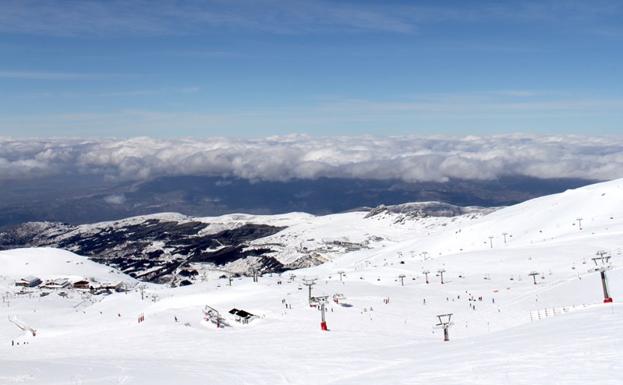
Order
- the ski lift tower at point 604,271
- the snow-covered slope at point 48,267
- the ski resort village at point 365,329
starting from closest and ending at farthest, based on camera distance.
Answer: the ski resort village at point 365,329, the ski lift tower at point 604,271, the snow-covered slope at point 48,267

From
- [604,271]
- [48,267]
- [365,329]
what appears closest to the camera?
[604,271]

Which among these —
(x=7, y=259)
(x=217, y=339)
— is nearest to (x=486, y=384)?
(x=217, y=339)

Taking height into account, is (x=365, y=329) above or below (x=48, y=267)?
below

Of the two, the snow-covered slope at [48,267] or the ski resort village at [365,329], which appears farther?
the snow-covered slope at [48,267]

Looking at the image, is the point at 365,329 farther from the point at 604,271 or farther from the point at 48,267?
the point at 48,267

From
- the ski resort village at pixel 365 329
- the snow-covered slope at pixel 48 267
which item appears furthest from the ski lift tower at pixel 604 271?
the snow-covered slope at pixel 48 267

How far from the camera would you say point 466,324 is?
53.9 meters

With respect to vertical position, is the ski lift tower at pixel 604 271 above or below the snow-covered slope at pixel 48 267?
below

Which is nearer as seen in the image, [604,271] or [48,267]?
[604,271]

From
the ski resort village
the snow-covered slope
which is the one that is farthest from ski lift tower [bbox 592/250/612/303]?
the snow-covered slope

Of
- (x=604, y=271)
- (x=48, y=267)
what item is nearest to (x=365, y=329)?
(x=604, y=271)

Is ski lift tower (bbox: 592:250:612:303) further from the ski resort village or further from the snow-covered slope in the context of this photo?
the snow-covered slope

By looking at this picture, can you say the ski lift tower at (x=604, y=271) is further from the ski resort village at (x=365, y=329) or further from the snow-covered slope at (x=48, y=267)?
the snow-covered slope at (x=48, y=267)

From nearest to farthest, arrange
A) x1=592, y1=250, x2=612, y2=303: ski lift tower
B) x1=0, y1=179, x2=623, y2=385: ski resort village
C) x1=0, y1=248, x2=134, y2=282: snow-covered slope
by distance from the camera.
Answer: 1. x1=0, y1=179, x2=623, y2=385: ski resort village
2. x1=592, y1=250, x2=612, y2=303: ski lift tower
3. x1=0, y1=248, x2=134, y2=282: snow-covered slope
